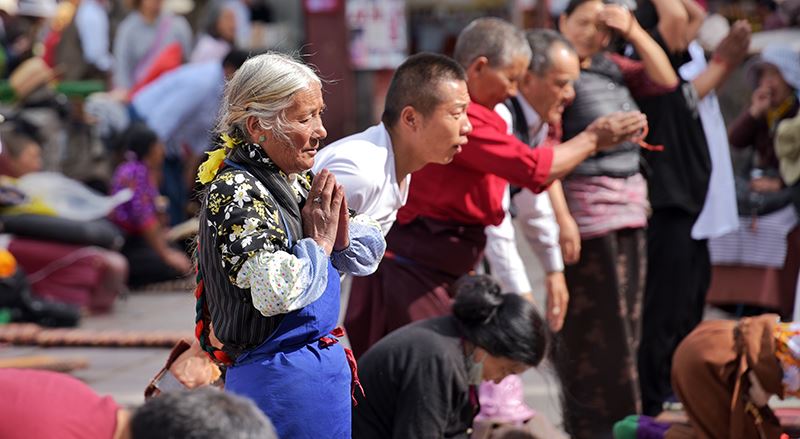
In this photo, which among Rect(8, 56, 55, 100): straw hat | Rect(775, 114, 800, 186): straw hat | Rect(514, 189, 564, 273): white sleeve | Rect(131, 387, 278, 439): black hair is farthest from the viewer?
Rect(8, 56, 55, 100): straw hat

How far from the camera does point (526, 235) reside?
495 centimetres

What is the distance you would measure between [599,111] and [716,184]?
1397 millimetres

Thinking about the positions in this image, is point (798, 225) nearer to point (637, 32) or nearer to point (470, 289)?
point (637, 32)

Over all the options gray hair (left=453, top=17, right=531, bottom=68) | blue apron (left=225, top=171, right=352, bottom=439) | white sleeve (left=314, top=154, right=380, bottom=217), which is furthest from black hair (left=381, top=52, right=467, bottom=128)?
blue apron (left=225, top=171, right=352, bottom=439)

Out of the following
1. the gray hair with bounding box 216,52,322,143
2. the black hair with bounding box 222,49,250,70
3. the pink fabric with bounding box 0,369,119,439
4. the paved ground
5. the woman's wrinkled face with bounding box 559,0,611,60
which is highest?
the gray hair with bounding box 216,52,322,143

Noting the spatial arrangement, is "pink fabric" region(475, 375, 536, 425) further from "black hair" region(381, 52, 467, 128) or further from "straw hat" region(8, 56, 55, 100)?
"straw hat" region(8, 56, 55, 100)

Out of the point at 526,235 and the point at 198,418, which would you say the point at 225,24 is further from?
the point at 198,418

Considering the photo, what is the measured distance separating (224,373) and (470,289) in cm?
96

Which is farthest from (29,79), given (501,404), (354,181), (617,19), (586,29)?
(354,181)

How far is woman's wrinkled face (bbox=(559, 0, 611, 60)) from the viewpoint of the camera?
17.1 ft

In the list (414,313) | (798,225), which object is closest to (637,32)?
(414,313)

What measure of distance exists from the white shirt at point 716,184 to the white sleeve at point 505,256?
5.07 feet

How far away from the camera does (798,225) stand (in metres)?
7.11

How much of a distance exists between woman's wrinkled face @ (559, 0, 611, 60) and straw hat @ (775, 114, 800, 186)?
1992 millimetres
